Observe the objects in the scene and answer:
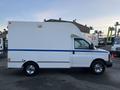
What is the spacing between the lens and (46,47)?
40.6ft

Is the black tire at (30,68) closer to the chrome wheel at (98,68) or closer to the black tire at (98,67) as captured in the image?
the black tire at (98,67)

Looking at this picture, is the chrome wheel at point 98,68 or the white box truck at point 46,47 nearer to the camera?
the white box truck at point 46,47

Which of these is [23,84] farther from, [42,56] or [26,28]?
[26,28]

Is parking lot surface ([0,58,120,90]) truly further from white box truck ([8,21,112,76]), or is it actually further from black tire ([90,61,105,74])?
white box truck ([8,21,112,76])

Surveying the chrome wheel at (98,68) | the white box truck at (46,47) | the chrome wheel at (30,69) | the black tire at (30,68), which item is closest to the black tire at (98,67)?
the chrome wheel at (98,68)

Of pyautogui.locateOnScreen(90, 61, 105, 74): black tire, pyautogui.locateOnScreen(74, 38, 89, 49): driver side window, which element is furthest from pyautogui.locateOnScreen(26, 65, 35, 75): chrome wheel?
pyautogui.locateOnScreen(90, 61, 105, 74): black tire

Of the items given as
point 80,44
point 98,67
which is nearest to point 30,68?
point 80,44

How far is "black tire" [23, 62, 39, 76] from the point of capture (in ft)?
40.4

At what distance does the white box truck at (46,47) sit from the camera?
12148mm

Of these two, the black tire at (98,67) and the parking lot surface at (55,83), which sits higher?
the black tire at (98,67)

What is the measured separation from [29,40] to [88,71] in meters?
3.95

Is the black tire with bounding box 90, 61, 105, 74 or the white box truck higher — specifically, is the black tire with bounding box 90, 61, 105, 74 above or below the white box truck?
below

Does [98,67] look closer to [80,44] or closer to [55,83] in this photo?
[80,44]

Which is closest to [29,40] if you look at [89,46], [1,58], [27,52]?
[27,52]
